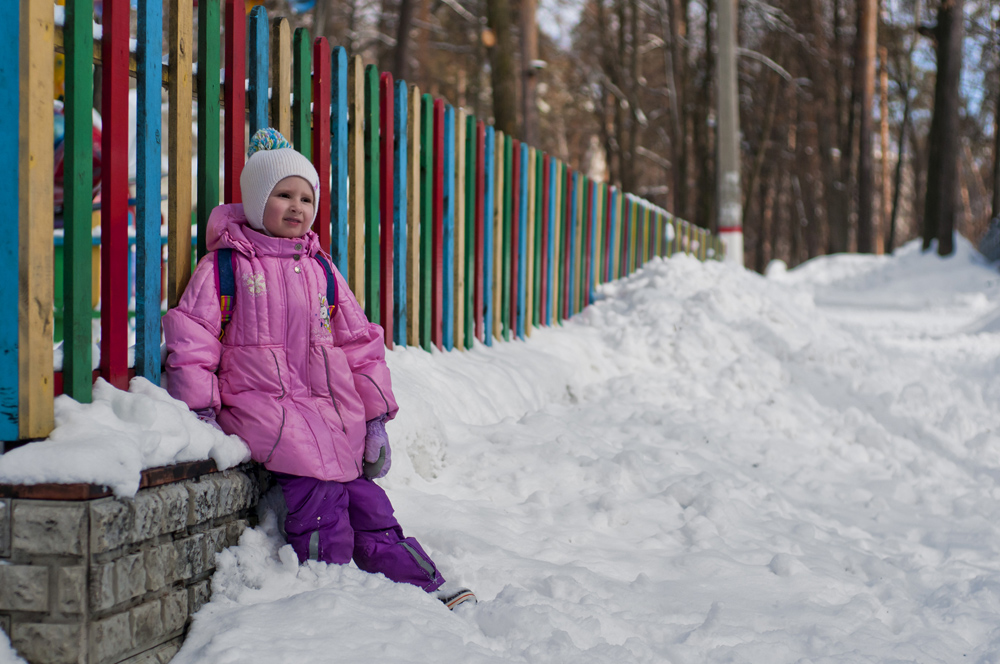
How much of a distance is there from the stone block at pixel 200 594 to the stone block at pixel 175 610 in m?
0.03

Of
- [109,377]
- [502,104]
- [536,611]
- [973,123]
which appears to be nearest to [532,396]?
[536,611]

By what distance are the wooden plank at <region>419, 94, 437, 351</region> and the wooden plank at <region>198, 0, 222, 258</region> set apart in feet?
6.07

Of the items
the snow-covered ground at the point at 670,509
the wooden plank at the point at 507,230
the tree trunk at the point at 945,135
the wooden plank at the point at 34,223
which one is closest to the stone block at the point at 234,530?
the snow-covered ground at the point at 670,509

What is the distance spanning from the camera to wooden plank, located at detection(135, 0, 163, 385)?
8.43 ft

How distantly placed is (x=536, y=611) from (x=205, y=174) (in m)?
1.79

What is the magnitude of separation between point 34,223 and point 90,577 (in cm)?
87

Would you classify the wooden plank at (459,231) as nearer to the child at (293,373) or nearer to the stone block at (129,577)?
the child at (293,373)

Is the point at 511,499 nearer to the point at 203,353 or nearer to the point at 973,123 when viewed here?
the point at 203,353

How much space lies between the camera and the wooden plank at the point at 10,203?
2082mm

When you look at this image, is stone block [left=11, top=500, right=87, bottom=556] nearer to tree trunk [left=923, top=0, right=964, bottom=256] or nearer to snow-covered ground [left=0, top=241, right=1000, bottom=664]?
snow-covered ground [left=0, top=241, right=1000, bottom=664]

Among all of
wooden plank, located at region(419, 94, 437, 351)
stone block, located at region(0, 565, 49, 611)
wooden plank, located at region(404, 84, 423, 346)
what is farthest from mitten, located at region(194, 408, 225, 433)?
wooden plank, located at region(419, 94, 437, 351)

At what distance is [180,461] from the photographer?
2.29 metres

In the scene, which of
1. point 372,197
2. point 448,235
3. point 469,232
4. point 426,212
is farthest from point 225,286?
point 469,232

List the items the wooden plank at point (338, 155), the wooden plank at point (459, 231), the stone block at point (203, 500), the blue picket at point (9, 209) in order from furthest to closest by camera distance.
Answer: the wooden plank at point (459, 231)
the wooden plank at point (338, 155)
the stone block at point (203, 500)
the blue picket at point (9, 209)
